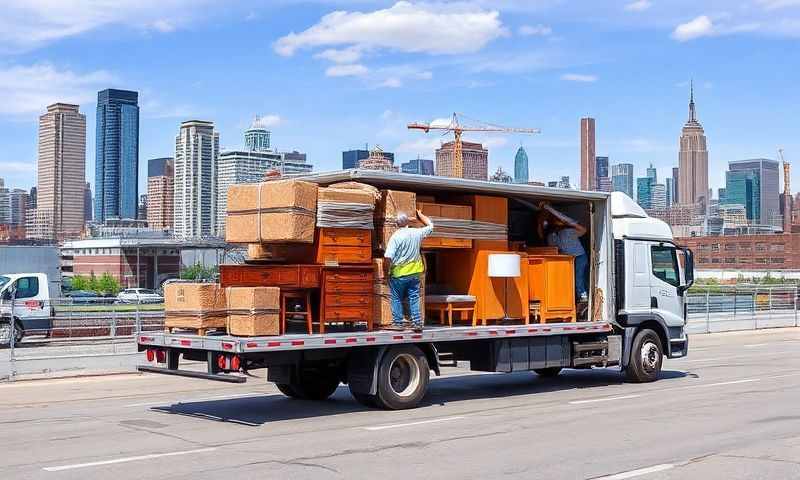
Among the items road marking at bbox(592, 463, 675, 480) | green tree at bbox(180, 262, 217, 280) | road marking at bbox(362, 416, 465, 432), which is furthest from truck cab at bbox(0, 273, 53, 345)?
road marking at bbox(592, 463, 675, 480)

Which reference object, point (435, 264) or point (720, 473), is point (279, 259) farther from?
point (720, 473)

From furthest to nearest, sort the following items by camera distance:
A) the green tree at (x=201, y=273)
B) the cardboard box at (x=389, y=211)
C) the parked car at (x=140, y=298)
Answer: the parked car at (x=140, y=298) < the green tree at (x=201, y=273) < the cardboard box at (x=389, y=211)

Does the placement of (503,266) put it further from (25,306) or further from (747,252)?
(747,252)

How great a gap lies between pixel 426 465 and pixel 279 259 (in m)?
4.65

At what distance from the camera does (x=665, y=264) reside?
18781 mm

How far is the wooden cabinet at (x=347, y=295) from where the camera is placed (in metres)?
13.3

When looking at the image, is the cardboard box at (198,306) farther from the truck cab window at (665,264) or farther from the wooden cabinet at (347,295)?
the truck cab window at (665,264)

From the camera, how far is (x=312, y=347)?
1290 cm

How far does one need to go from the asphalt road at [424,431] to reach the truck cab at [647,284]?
2.37 feet

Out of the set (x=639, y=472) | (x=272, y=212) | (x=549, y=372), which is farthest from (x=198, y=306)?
(x=549, y=372)

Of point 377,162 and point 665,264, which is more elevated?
point 377,162

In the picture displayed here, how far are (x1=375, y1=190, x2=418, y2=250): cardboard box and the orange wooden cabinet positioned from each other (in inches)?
117

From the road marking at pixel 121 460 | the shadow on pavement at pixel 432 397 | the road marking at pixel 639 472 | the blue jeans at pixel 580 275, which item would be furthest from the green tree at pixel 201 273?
the road marking at pixel 639 472

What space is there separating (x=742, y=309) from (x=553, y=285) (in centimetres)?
2431
